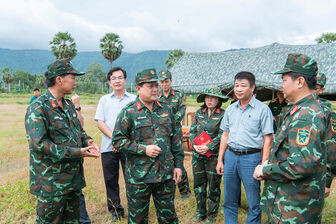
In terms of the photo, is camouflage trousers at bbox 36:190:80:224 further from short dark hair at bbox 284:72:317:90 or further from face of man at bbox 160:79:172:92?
face of man at bbox 160:79:172:92

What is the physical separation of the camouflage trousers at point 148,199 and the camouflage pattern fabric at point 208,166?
101cm

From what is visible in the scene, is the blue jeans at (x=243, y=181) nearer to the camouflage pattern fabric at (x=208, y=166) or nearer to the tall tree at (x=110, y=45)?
the camouflage pattern fabric at (x=208, y=166)

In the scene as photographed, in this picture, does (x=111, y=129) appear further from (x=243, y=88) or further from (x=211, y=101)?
(x=243, y=88)

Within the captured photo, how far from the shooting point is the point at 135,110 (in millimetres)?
2465

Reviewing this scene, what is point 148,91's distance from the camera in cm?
245

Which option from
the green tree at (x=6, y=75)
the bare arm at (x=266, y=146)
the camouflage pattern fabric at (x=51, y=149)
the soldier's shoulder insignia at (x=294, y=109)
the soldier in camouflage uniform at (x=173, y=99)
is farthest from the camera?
the green tree at (x=6, y=75)

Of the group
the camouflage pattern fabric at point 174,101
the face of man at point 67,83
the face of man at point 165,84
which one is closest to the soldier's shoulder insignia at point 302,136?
the face of man at point 67,83

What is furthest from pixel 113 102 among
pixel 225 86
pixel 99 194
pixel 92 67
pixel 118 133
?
pixel 92 67

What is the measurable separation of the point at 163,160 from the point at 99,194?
236 centimetres

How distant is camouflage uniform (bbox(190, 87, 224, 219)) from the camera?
3379mm

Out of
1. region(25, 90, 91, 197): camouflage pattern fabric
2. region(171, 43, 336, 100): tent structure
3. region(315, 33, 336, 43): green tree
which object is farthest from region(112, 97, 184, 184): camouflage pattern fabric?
region(315, 33, 336, 43): green tree

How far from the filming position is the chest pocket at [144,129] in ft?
7.96

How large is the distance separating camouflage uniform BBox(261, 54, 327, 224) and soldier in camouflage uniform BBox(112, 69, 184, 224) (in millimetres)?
979

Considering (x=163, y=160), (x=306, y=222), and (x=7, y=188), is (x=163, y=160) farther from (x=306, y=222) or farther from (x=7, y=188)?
(x=7, y=188)
